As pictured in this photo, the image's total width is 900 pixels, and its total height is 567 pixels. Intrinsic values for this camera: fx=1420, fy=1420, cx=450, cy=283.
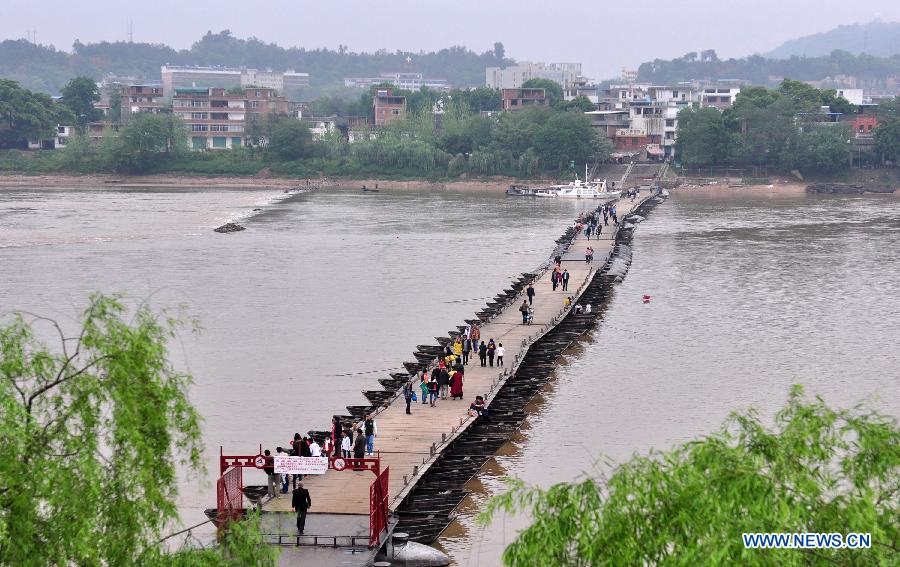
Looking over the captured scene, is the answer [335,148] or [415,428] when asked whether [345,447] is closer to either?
[415,428]

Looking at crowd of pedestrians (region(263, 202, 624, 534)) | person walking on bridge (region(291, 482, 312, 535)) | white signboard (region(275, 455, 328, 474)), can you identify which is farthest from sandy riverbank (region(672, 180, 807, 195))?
person walking on bridge (region(291, 482, 312, 535))

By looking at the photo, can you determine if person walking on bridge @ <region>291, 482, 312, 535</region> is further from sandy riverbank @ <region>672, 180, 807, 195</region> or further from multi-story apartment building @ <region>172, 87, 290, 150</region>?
multi-story apartment building @ <region>172, 87, 290, 150</region>

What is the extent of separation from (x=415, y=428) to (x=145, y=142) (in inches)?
4501

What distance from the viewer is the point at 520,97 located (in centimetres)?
16825

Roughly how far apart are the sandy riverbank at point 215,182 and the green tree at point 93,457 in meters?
119

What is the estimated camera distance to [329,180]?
459 feet

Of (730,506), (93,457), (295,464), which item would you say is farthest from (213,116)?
(730,506)

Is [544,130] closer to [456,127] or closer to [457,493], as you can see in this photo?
[456,127]

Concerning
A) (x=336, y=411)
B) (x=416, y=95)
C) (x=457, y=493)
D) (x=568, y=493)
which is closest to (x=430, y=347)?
(x=336, y=411)

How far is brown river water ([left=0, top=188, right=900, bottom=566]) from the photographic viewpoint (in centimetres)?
3450

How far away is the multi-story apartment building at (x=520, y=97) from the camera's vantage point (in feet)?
547

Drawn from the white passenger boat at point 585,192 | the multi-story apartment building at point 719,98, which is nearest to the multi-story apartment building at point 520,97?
the multi-story apartment building at point 719,98

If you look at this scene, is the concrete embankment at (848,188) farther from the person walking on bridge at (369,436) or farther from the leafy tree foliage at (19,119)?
the person walking on bridge at (369,436)

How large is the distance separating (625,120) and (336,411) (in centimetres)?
11921
